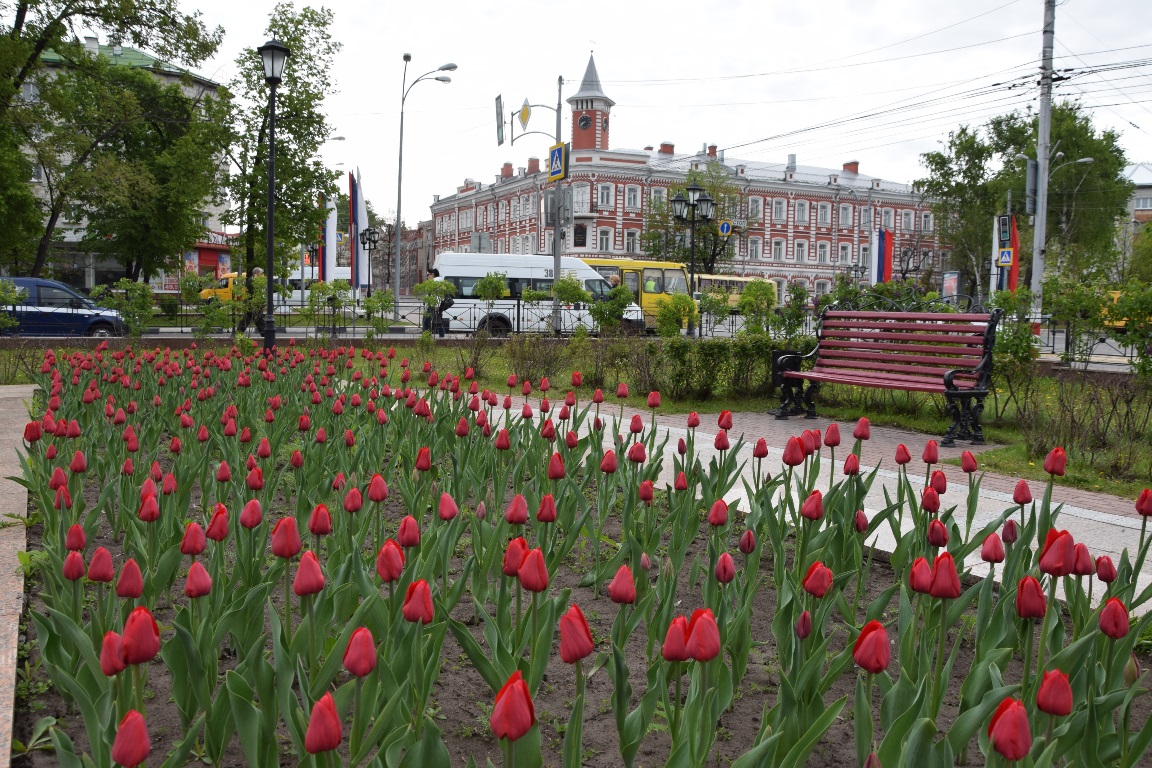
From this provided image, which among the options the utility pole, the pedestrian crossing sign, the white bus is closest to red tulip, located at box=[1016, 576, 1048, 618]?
the utility pole

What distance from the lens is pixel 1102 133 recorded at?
54.1m

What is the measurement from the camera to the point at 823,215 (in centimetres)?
7519

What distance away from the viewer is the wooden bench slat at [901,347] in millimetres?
8248

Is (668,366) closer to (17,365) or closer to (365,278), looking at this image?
(17,365)

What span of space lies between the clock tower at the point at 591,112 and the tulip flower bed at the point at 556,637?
66799 millimetres

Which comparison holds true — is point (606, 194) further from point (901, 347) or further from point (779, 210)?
point (901, 347)

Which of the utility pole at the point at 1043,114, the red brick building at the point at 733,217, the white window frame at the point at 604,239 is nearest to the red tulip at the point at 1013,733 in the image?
the utility pole at the point at 1043,114

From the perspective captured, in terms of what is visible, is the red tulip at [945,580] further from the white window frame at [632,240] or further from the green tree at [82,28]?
the white window frame at [632,240]

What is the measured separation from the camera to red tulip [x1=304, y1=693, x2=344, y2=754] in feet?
4.61

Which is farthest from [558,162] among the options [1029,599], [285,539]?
[1029,599]

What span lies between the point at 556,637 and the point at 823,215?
76298mm

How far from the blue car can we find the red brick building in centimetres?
4095

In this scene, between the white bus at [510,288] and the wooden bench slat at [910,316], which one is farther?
the white bus at [510,288]

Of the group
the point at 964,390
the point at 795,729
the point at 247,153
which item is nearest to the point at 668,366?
the point at 964,390
